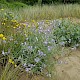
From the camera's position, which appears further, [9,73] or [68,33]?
[68,33]

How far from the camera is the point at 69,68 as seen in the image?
12.6 ft

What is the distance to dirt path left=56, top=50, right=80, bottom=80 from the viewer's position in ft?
11.8

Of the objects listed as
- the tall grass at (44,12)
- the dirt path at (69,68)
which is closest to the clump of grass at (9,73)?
the dirt path at (69,68)

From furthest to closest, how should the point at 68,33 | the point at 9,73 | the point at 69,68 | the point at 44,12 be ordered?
1. the point at 44,12
2. the point at 68,33
3. the point at 69,68
4. the point at 9,73

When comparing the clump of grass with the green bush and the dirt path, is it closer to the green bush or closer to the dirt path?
the dirt path

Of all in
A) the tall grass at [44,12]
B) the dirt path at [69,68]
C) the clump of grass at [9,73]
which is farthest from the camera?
the tall grass at [44,12]

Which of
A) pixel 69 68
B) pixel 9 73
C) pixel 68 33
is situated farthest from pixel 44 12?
pixel 9 73

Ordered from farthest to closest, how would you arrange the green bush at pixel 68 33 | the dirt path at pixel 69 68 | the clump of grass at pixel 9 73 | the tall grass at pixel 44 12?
1. the tall grass at pixel 44 12
2. the green bush at pixel 68 33
3. the dirt path at pixel 69 68
4. the clump of grass at pixel 9 73

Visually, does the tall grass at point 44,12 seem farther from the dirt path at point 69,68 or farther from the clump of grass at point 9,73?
the clump of grass at point 9,73

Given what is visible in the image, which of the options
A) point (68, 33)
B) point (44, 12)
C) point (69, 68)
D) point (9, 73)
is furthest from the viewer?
point (44, 12)

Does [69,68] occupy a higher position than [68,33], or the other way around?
[68,33]

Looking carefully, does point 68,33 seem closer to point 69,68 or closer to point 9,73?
point 69,68

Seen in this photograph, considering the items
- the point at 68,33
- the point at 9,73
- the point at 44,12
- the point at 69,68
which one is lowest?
the point at 44,12

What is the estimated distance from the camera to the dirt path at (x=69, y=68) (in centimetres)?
359
